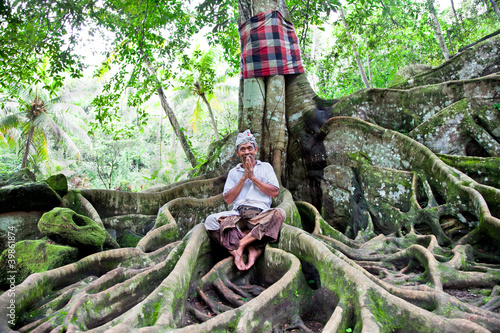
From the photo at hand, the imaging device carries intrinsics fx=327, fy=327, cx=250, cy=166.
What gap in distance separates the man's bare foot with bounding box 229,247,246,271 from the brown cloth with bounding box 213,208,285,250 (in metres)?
0.06

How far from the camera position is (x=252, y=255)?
10.9 feet

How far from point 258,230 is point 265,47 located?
3315 millimetres

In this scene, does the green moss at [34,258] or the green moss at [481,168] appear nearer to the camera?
the green moss at [34,258]

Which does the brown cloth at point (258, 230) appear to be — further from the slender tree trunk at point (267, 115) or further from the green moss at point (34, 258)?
the slender tree trunk at point (267, 115)

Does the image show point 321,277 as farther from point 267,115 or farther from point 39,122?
point 39,122

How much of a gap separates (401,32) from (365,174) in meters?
10.9

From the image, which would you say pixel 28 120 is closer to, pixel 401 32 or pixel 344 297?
pixel 401 32

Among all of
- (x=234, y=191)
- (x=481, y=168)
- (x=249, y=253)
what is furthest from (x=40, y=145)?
(x=481, y=168)

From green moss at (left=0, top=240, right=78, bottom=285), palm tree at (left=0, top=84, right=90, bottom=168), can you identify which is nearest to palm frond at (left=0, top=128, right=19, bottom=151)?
palm tree at (left=0, top=84, right=90, bottom=168)

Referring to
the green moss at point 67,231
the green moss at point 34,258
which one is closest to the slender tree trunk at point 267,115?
the green moss at point 67,231

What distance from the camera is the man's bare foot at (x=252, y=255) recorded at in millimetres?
3227

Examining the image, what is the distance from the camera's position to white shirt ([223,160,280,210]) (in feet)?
12.5

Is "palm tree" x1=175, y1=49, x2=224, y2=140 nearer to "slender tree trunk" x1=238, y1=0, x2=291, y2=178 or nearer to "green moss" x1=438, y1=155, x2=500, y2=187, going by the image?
"slender tree trunk" x1=238, y1=0, x2=291, y2=178

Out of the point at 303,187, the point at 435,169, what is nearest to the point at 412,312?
the point at 435,169
